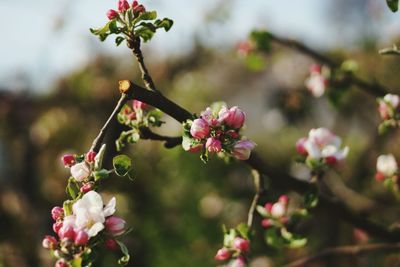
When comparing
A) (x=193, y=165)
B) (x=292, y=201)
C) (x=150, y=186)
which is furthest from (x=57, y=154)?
(x=292, y=201)

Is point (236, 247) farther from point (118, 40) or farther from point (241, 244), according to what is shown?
point (118, 40)

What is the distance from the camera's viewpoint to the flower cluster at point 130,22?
41.2 inches

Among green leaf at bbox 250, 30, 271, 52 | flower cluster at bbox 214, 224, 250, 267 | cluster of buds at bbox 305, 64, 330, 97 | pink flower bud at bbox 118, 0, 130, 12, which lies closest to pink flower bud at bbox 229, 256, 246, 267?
flower cluster at bbox 214, 224, 250, 267

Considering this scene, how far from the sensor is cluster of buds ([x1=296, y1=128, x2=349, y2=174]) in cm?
135

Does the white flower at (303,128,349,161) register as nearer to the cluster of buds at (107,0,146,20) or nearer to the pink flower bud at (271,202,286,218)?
the pink flower bud at (271,202,286,218)

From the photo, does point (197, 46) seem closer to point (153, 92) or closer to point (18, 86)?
point (18, 86)

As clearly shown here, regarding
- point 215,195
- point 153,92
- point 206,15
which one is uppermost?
point 206,15

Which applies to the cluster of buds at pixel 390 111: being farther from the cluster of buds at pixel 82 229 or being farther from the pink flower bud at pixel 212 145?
the cluster of buds at pixel 82 229

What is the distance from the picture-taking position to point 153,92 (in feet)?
3.51

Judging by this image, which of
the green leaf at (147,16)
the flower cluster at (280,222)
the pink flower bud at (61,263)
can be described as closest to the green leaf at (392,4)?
the green leaf at (147,16)

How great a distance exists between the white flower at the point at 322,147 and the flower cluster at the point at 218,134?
0.35 m

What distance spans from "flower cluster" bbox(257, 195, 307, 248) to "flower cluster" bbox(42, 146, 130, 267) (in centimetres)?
49

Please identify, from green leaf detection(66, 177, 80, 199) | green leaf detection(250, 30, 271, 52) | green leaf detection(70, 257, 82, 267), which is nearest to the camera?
green leaf detection(70, 257, 82, 267)

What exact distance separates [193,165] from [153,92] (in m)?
3.17
